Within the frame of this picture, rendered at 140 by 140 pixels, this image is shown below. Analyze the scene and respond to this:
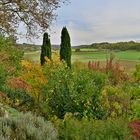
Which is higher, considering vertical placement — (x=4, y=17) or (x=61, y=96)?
(x=4, y=17)

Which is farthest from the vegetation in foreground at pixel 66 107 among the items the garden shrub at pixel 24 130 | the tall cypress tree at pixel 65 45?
the tall cypress tree at pixel 65 45

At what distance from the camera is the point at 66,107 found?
12.7 metres

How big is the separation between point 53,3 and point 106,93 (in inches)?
714

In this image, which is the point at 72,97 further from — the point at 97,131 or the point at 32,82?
the point at 97,131

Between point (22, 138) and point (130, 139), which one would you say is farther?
point (130, 139)

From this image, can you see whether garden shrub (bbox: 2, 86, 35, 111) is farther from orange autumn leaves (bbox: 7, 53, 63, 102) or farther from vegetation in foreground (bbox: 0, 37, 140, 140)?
orange autumn leaves (bbox: 7, 53, 63, 102)

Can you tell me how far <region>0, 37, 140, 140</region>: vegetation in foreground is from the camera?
7.98 m

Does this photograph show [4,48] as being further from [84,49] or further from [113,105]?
[84,49]

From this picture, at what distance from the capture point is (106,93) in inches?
500

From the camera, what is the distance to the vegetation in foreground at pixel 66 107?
314 inches

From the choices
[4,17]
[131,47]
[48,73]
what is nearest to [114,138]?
[48,73]

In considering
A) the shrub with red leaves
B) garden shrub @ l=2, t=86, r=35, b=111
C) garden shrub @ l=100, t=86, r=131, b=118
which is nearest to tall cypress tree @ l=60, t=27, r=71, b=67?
garden shrub @ l=2, t=86, r=35, b=111

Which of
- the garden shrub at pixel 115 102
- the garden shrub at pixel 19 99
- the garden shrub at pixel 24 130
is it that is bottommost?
the garden shrub at pixel 19 99

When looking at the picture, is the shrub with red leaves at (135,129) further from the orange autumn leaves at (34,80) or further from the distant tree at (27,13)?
the distant tree at (27,13)
